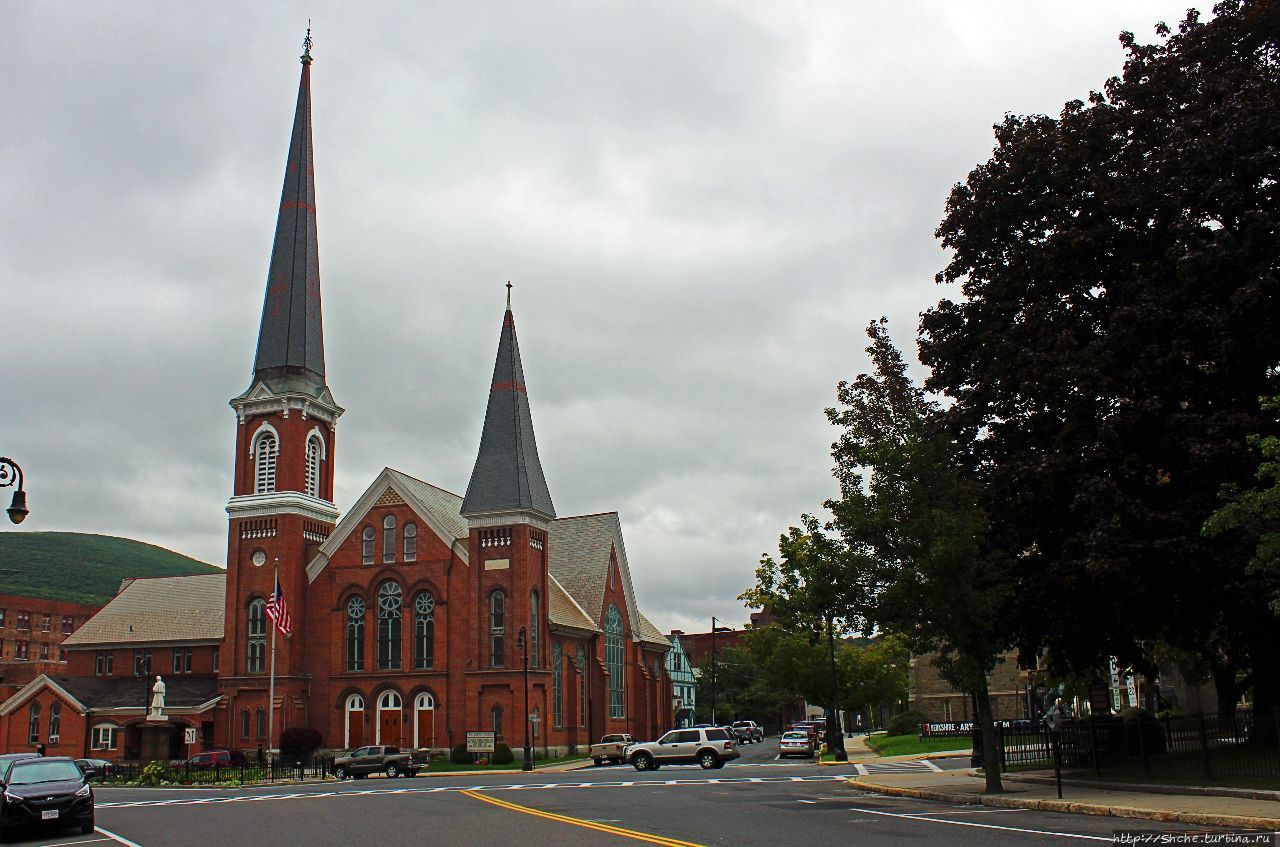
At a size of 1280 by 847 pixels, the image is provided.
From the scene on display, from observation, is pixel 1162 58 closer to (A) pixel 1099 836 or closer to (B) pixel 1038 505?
(B) pixel 1038 505

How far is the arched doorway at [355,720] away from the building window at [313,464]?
40.1 ft

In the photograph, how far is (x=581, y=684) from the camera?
2522 inches

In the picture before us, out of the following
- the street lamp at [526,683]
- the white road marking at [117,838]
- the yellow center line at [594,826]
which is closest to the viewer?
the yellow center line at [594,826]

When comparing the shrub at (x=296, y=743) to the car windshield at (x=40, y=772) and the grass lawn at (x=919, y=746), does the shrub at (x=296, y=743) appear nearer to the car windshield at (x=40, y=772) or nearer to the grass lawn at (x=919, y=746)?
the grass lawn at (x=919, y=746)

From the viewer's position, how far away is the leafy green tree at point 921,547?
84.1ft

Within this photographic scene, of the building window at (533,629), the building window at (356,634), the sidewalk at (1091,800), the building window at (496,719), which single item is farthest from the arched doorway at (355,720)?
the sidewalk at (1091,800)

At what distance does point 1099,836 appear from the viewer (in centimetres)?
1667

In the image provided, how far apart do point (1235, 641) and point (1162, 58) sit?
16533 millimetres

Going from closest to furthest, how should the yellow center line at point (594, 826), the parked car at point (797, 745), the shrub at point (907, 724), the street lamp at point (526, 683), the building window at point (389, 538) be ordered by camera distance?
the yellow center line at point (594, 826) < the street lamp at point (526, 683) < the parked car at point (797, 745) < the building window at point (389, 538) < the shrub at point (907, 724)

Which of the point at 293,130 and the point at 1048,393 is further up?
the point at 293,130

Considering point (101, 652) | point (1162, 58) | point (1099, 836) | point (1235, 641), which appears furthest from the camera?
point (101, 652)

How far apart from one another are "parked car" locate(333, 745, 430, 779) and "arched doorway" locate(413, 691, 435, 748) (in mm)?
11552

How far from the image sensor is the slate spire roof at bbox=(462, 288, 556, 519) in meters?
59.8

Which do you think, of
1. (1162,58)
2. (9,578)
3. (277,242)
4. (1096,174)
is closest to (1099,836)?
(1096,174)
